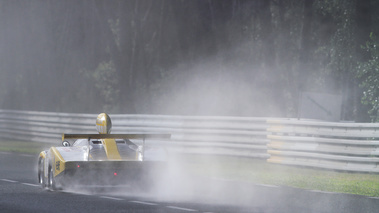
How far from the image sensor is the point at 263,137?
18453mm

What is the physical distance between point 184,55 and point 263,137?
20.9m

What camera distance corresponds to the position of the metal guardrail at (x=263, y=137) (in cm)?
1526

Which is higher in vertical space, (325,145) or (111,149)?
(325,145)

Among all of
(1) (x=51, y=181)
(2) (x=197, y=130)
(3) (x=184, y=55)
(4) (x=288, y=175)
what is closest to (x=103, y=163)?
(1) (x=51, y=181)

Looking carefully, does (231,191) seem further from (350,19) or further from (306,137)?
(350,19)

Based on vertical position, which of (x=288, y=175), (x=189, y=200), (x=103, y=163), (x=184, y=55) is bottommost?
(x=189, y=200)

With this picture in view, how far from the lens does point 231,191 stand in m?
11.8

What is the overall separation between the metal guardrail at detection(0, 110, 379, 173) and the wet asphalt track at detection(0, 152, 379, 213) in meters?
3.23

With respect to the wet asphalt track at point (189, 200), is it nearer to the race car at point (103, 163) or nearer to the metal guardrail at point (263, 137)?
the race car at point (103, 163)

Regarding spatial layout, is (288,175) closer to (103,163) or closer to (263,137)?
(263,137)

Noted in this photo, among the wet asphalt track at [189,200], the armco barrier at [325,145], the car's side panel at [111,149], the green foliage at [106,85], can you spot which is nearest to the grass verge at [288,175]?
the armco barrier at [325,145]

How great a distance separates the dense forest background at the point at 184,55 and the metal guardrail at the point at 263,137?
11.1 metres

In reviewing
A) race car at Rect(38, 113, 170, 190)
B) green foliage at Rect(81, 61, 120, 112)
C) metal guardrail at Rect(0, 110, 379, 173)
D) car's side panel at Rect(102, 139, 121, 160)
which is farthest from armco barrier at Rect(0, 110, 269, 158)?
green foliage at Rect(81, 61, 120, 112)

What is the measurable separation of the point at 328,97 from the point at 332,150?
376 cm
